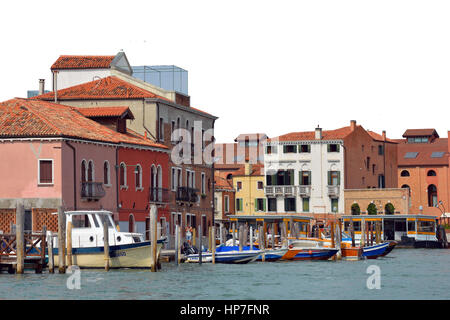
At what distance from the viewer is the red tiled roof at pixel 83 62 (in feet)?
206

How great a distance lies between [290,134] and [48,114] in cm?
4817

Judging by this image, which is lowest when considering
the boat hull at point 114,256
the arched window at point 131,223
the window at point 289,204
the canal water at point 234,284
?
the canal water at point 234,284

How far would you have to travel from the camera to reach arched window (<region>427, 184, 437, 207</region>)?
355ft

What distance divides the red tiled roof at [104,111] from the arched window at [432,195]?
193ft

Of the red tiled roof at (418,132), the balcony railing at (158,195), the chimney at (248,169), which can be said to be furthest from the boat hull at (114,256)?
the red tiled roof at (418,132)

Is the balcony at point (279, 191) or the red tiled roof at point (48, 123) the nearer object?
the red tiled roof at point (48, 123)

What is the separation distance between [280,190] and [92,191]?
47.2 m

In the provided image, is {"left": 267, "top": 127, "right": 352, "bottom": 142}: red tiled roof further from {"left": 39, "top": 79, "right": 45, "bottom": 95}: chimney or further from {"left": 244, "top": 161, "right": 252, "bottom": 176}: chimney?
{"left": 39, "top": 79, "right": 45, "bottom": 95}: chimney

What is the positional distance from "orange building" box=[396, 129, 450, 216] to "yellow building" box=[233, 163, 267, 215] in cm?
1697

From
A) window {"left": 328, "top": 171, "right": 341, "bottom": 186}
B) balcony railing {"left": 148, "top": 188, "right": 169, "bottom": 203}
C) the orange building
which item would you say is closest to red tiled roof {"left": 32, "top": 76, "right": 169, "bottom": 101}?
balcony railing {"left": 148, "top": 188, "right": 169, "bottom": 203}

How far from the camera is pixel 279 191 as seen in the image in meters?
94.8

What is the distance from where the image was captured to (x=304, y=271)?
144 ft

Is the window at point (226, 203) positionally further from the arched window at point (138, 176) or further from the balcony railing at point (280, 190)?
the arched window at point (138, 176)
